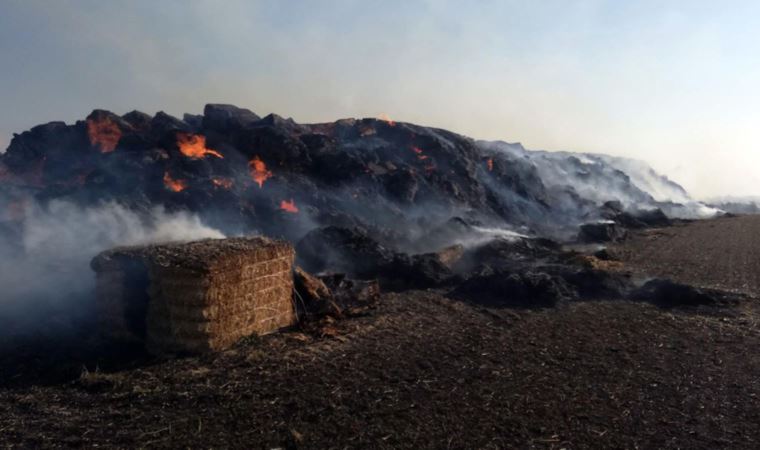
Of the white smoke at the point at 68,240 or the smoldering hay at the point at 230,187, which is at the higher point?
the smoldering hay at the point at 230,187

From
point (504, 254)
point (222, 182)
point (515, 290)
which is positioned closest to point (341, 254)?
point (515, 290)

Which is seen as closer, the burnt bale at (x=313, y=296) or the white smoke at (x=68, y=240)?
the burnt bale at (x=313, y=296)

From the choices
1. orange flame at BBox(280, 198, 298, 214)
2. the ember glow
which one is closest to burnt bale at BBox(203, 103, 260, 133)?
the ember glow

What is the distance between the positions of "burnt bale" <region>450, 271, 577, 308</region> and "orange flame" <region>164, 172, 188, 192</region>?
51.5 feet

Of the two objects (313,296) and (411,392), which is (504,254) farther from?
(411,392)

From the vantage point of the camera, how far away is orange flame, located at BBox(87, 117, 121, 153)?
31719 millimetres

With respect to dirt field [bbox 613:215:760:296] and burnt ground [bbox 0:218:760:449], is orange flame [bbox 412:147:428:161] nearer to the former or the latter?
dirt field [bbox 613:215:760:296]

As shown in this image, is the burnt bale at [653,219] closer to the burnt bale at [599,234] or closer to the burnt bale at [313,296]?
the burnt bale at [599,234]

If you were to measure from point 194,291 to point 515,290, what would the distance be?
10.2 meters

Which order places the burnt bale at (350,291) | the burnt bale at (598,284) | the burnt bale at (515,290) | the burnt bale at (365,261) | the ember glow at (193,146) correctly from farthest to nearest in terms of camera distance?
the ember glow at (193,146) < the burnt bale at (365,261) < the burnt bale at (598,284) < the burnt bale at (515,290) < the burnt bale at (350,291)

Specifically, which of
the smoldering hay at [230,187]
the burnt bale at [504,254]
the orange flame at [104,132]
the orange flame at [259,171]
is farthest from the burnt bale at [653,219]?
the orange flame at [104,132]

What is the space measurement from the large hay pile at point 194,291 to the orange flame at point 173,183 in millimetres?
15220

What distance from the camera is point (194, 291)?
32.1 ft

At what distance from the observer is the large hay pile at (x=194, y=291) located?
32.6 ft
